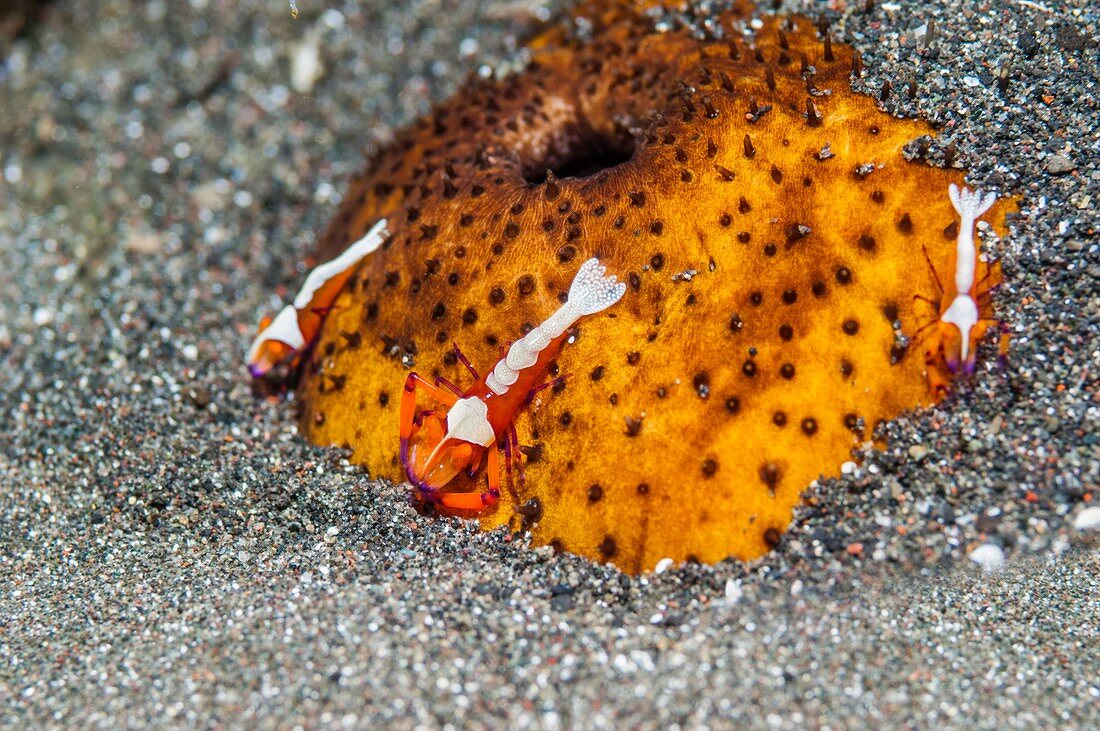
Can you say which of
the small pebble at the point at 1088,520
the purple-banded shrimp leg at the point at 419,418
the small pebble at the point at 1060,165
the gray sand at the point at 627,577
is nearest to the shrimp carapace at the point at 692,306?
the purple-banded shrimp leg at the point at 419,418

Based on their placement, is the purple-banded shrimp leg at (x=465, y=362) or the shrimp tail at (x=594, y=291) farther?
the purple-banded shrimp leg at (x=465, y=362)

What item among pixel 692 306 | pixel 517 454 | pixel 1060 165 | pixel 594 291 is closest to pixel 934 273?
pixel 1060 165

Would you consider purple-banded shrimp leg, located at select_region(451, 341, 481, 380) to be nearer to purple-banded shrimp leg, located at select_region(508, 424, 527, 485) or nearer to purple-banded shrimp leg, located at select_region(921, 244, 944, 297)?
purple-banded shrimp leg, located at select_region(508, 424, 527, 485)

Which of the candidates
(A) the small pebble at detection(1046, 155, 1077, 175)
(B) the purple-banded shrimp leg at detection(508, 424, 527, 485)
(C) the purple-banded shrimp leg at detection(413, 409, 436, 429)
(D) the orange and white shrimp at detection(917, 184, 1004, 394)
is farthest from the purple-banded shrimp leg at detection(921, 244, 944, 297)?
(C) the purple-banded shrimp leg at detection(413, 409, 436, 429)

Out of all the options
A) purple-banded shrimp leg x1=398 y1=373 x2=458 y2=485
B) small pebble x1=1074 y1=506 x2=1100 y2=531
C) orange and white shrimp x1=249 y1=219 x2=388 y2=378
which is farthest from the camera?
orange and white shrimp x1=249 y1=219 x2=388 y2=378

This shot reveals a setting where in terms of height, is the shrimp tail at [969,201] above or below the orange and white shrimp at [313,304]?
above

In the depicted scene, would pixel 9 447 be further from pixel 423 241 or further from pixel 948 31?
pixel 948 31

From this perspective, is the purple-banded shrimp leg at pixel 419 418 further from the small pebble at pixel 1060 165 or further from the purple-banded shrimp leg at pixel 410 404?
the small pebble at pixel 1060 165
